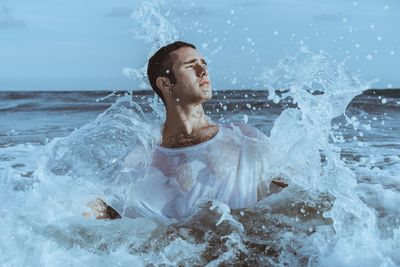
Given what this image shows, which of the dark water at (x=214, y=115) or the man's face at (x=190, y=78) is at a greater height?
the man's face at (x=190, y=78)

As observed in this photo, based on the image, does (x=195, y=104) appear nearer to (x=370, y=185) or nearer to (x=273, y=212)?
(x=273, y=212)

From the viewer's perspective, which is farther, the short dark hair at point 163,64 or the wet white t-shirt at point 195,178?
the short dark hair at point 163,64

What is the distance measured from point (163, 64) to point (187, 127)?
19.2 inches

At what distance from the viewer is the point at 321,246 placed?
13.6 feet

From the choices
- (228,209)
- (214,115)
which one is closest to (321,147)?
(228,209)

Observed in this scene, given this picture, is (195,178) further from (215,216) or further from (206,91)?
(206,91)

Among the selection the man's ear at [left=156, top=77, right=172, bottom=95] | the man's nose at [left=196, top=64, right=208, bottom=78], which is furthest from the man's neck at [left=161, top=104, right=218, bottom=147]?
the man's nose at [left=196, top=64, right=208, bottom=78]

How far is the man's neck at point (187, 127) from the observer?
500 centimetres

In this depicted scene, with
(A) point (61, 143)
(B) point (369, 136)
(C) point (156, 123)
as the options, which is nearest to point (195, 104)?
(C) point (156, 123)

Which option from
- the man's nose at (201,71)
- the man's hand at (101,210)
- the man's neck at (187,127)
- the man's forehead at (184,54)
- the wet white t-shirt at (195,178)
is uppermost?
the man's forehead at (184,54)

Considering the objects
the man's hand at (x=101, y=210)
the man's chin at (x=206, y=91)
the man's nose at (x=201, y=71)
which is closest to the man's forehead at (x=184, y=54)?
the man's nose at (x=201, y=71)

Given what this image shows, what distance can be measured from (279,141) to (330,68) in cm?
79

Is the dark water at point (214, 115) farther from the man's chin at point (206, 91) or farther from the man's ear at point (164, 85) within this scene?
the man's chin at point (206, 91)

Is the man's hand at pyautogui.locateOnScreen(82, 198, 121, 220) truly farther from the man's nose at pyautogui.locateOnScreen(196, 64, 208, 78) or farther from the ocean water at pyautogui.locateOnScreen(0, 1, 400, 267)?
the man's nose at pyautogui.locateOnScreen(196, 64, 208, 78)
